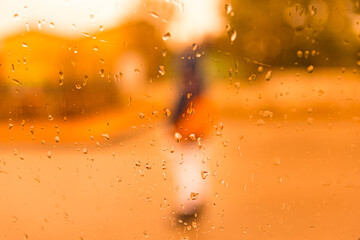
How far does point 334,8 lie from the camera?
48.2 inches

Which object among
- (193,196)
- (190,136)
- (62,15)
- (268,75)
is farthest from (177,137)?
(62,15)

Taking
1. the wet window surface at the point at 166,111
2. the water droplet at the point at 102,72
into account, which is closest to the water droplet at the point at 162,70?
the wet window surface at the point at 166,111

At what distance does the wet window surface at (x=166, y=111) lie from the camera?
1190mm

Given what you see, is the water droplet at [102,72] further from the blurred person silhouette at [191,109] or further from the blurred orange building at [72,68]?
the blurred person silhouette at [191,109]

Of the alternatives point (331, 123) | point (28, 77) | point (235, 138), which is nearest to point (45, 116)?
point (28, 77)

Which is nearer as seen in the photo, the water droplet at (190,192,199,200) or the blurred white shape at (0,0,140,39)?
the blurred white shape at (0,0,140,39)

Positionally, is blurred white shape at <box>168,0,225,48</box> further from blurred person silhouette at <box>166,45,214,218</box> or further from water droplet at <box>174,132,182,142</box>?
water droplet at <box>174,132,182,142</box>

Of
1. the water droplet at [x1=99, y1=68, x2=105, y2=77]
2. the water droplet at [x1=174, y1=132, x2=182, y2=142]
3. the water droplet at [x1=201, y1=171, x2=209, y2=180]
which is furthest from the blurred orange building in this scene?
the water droplet at [x1=201, y1=171, x2=209, y2=180]

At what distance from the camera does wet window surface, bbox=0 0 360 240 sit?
1.19m

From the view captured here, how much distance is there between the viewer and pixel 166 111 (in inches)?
47.6

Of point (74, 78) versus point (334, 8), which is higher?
point (334, 8)

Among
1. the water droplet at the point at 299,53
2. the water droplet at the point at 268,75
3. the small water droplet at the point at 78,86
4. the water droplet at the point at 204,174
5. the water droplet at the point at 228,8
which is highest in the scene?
the water droplet at the point at 228,8

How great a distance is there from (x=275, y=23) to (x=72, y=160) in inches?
22.8

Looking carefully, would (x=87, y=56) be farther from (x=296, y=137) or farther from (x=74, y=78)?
(x=296, y=137)
